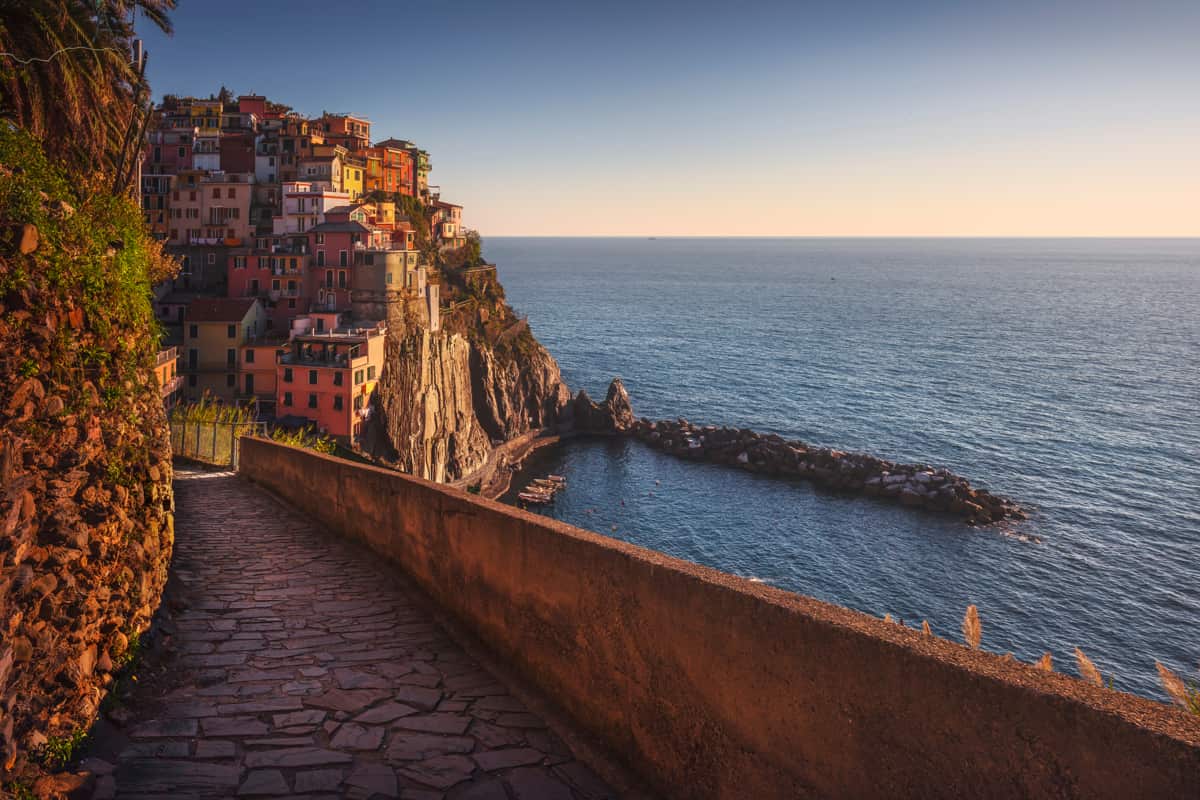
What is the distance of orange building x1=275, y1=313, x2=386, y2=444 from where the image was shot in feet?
183

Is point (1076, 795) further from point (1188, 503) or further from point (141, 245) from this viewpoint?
point (1188, 503)

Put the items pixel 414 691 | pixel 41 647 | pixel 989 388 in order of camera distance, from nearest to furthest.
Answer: pixel 41 647
pixel 414 691
pixel 989 388

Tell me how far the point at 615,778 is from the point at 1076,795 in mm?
2849

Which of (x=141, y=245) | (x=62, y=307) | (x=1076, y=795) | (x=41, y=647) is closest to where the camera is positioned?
(x=1076, y=795)

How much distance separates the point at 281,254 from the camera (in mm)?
66312

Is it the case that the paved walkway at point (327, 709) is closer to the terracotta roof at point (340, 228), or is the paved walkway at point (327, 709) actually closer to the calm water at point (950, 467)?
the calm water at point (950, 467)

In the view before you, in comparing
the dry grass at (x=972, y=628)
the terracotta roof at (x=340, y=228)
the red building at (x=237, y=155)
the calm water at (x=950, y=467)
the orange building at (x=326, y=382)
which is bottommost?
the calm water at (x=950, y=467)

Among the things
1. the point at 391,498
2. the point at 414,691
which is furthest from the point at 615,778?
the point at 391,498

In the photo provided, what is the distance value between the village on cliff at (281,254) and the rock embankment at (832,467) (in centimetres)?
2482

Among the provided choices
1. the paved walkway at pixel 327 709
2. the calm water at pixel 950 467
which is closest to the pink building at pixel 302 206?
the calm water at pixel 950 467

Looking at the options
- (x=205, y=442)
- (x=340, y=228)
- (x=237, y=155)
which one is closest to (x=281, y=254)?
(x=340, y=228)

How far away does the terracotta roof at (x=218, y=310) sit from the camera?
59.0 metres

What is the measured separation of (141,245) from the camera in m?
8.76

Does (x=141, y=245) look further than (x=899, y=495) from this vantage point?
No
